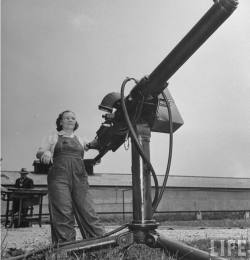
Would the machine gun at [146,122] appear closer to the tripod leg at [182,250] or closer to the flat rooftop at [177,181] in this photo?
the tripod leg at [182,250]

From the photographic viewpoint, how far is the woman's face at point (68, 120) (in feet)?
14.3

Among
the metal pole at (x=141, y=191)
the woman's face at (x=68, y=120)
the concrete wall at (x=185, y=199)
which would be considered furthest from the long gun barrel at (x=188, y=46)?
the concrete wall at (x=185, y=199)

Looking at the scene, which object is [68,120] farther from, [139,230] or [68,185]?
[139,230]

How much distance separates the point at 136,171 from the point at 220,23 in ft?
3.54

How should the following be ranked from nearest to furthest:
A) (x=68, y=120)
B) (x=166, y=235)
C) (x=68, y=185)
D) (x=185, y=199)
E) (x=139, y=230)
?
(x=139, y=230) → (x=68, y=185) → (x=68, y=120) → (x=166, y=235) → (x=185, y=199)

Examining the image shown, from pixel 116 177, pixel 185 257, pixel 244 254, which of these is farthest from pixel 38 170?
pixel 116 177

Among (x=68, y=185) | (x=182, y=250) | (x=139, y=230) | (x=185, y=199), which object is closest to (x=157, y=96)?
(x=139, y=230)

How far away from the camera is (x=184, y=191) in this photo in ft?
86.2

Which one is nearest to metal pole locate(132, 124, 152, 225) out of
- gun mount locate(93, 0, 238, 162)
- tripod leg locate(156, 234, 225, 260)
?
tripod leg locate(156, 234, 225, 260)

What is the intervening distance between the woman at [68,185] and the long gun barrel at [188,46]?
1.86 m

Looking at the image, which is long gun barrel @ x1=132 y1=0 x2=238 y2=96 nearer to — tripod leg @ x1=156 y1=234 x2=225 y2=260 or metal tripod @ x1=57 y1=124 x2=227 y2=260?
metal tripod @ x1=57 y1=124 x2=227 y2=260

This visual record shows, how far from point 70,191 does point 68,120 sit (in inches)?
33.1

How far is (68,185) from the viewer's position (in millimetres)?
4129

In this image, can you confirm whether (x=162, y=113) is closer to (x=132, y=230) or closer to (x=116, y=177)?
(x=132, y=230)
